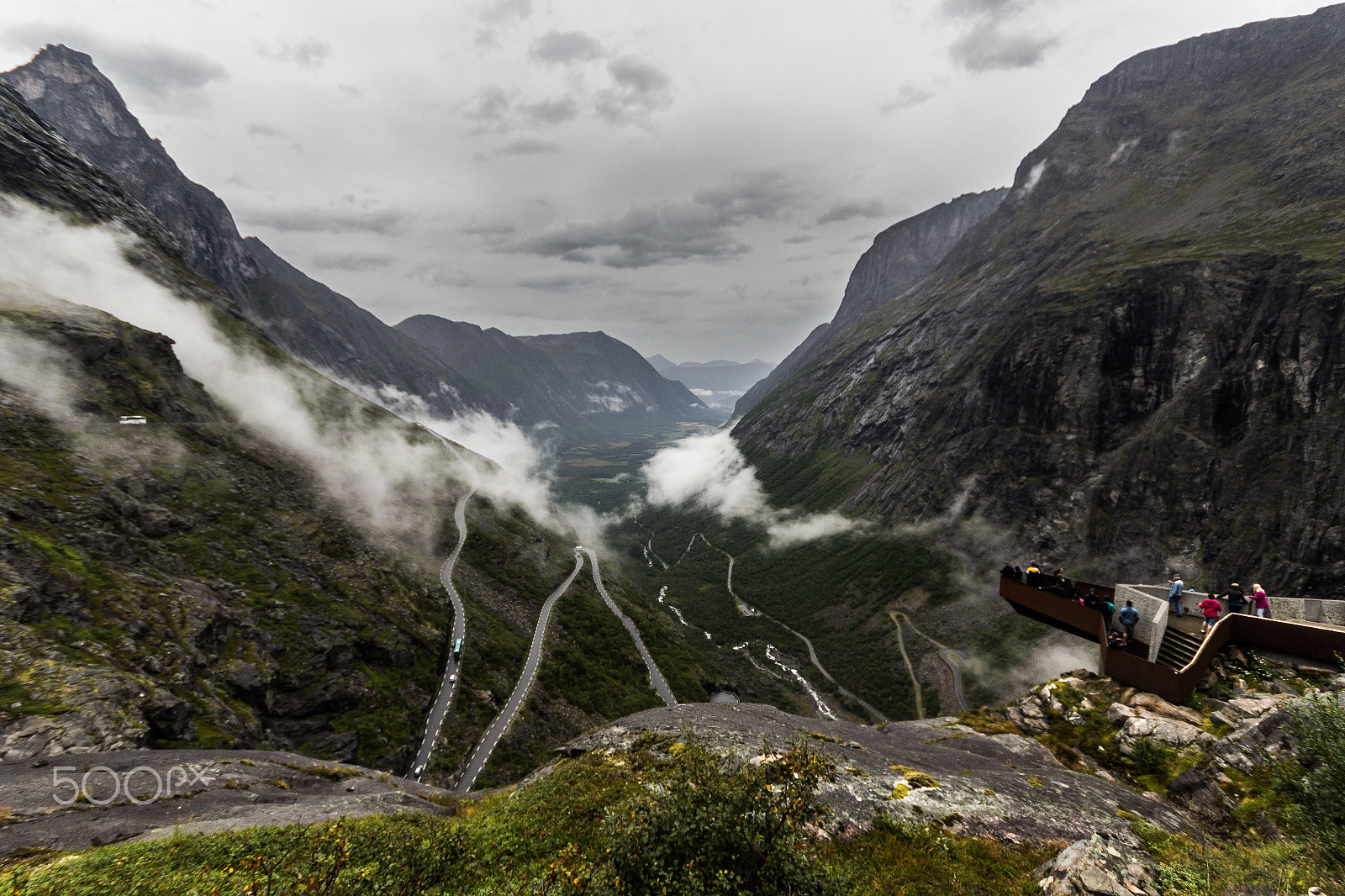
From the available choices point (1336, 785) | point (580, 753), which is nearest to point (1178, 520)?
point (1336, 785)

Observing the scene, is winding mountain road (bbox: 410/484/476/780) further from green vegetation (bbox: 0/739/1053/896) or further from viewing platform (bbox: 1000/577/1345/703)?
viewing platform (bbox: 1000/577/1345/703)

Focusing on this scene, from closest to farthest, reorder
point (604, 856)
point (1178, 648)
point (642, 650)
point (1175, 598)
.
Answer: point (604, 856) → point (1178, 648) → point (1175, 598) → point (642, 650)

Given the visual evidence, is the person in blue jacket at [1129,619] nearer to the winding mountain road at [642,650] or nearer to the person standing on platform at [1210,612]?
the person standing on platform at [1210,612]

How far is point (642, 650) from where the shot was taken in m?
107

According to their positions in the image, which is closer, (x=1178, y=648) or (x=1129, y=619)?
(x=1178, y=648)

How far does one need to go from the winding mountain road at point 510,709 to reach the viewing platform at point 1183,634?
55145 mm

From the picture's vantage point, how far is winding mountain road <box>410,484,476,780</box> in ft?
188

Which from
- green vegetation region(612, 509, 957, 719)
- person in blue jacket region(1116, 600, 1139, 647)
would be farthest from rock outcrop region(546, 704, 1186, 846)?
green vegetation region(612, 509, 957, 719)

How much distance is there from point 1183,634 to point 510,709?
247 feet

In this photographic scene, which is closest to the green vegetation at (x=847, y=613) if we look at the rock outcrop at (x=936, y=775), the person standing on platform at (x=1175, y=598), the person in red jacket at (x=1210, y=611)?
the rock outcrop at (x=936, y=775)

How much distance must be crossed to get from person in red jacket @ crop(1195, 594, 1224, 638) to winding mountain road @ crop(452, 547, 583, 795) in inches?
2362

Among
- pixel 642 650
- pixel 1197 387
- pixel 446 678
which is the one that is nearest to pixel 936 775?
pixel 446 678

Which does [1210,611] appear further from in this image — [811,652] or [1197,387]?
[1197,387]

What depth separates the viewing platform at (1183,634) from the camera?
22953 millimetres
